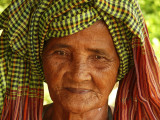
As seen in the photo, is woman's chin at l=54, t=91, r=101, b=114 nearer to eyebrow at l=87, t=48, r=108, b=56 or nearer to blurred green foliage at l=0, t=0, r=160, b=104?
eyebrow at l=87, t=48, r=108, b=56

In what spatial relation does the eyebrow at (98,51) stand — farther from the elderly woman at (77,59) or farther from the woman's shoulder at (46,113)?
the woman's shoulder at (46,113)

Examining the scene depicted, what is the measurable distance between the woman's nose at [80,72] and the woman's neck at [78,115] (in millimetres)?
402

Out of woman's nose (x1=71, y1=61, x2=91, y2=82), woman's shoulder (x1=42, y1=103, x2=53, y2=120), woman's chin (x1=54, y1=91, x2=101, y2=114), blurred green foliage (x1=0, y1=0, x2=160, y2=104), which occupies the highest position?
blurred green foliage (x1=0, y1=0, x2=160, y2=104)

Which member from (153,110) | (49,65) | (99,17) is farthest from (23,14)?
(153,110)

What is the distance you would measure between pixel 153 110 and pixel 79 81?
2.02 ft

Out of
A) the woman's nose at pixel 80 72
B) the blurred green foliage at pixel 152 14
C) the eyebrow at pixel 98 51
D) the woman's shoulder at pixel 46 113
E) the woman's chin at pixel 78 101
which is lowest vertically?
the woman's shoulder at pixel 46 113

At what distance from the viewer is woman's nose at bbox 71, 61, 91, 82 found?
171 cm

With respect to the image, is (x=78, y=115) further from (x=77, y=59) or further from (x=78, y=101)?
(x=77, y=59)

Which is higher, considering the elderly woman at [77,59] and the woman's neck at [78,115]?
the elderly woman at [77,59]

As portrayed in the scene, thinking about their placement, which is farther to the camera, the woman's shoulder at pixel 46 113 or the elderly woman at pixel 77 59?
the woman's shoulder at pixel 46 113

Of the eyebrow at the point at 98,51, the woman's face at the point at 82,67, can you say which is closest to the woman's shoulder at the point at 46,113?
the woman's face at the point at 82,67

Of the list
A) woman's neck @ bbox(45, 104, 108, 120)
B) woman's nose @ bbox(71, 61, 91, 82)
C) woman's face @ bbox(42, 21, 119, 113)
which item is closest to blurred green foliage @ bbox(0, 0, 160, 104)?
woman's neck @ bbox(45, 104, 108, 120)

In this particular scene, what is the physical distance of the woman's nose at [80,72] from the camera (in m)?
1.71

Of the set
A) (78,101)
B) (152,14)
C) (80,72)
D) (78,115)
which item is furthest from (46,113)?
(152,14)
